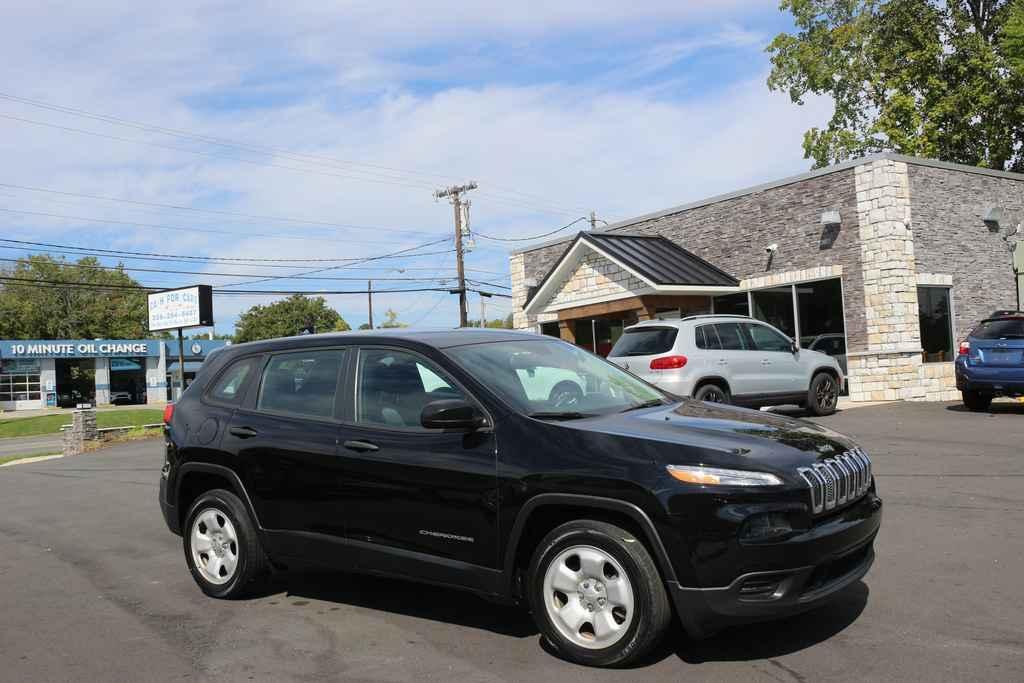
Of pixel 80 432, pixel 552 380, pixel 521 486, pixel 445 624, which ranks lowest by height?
pixel 445 624

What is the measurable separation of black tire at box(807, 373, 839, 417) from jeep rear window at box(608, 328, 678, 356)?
3.14m

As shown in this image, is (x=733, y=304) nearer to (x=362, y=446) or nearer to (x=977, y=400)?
(x=977, y=400)

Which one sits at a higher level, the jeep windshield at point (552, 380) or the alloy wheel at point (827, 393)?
the jeep windshield at point (552, 380)

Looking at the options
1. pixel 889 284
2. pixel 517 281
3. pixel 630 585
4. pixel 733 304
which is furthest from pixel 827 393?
pixel 517 281

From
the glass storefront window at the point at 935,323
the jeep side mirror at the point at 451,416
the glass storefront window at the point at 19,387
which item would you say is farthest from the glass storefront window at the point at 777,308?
the glass storefront window at the point at 19,387

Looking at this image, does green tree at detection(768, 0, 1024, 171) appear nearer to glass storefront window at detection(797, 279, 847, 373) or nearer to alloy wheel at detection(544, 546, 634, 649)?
glass storefront window at detection(797, 279, 847, 373)

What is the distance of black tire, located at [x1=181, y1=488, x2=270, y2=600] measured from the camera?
19.2 ft

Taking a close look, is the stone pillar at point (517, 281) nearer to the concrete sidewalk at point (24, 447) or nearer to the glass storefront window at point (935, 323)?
the glass storefront window at point (935, 323)

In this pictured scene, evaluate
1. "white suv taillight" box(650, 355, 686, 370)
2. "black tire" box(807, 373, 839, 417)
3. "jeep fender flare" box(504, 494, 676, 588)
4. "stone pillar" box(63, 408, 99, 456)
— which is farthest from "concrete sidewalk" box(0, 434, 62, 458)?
"jeep fender flare" box(504, 494, 676, 588)

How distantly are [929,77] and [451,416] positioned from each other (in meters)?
34.0

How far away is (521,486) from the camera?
4578 mm

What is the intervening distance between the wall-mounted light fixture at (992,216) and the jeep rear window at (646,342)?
424 inches

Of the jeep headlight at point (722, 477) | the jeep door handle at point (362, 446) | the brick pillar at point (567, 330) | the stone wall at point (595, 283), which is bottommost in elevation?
the jeep headlight at point (722, 477)

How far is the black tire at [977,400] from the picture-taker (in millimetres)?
15484
